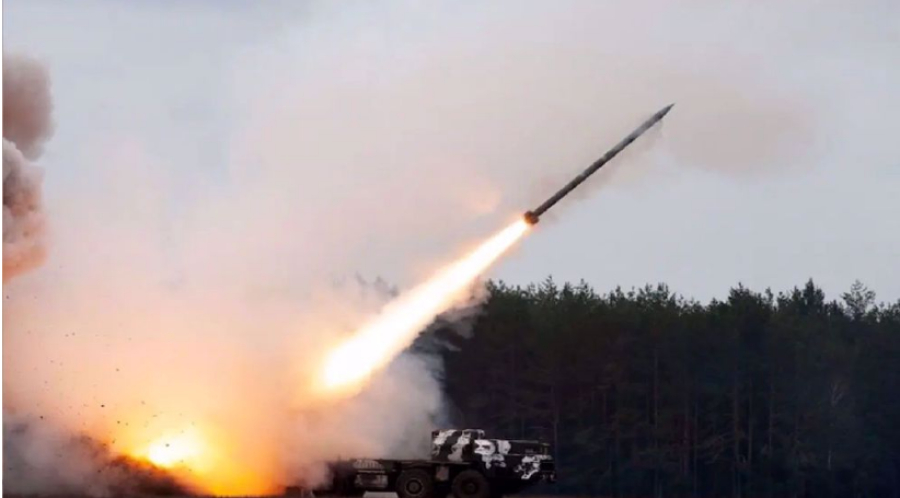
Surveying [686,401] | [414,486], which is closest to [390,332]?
[414,486]

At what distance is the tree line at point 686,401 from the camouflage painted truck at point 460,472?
22.3 meters

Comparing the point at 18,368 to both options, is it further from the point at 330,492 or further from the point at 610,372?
the point at 610,372

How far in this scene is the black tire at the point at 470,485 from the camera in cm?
3953

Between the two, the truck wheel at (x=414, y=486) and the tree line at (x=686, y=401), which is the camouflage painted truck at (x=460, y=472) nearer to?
the truck wheel at (x=414, y=486)

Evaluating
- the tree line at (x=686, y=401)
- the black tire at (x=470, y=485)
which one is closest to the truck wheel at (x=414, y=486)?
the black tire at (x=470, y=485)

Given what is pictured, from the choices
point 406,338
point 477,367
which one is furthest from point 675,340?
point 406,338

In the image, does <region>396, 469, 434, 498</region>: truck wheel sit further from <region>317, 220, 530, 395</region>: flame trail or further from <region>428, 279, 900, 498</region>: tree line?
<region>428, 279, 900, 498</region>: tree line

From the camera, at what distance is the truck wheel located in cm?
3959

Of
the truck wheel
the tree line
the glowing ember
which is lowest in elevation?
the truck wheel

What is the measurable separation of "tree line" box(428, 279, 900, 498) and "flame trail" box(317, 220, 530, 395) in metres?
21.0

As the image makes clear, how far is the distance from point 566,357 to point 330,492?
26737mm

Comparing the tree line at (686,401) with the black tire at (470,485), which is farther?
the tree line at (686,401)

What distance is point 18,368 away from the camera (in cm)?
4169

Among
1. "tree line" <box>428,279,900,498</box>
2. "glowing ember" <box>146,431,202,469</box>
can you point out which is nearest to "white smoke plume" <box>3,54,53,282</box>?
"glowing ember" <box>146,431,202,469</box>
